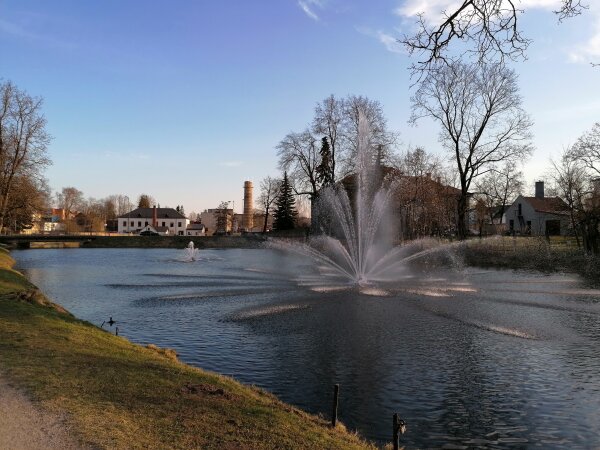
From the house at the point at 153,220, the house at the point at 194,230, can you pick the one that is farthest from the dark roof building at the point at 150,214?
the house at the point at 194,230

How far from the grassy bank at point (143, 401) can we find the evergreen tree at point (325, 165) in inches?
2060

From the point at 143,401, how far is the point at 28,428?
157cm

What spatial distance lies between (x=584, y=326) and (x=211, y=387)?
42.9 feet

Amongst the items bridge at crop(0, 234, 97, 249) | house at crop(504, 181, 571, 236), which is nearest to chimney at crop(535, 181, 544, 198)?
house at crop(504, 181, 571, 236)

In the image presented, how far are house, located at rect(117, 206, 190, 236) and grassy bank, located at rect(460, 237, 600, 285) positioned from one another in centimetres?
10798

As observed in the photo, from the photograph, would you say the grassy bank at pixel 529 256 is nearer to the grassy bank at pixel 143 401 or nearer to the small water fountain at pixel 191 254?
the small water fountain at pixel 191 254

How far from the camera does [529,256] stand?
37406 mm

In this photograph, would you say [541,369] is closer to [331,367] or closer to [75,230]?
[331,367]

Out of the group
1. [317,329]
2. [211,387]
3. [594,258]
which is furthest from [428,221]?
[211,387]

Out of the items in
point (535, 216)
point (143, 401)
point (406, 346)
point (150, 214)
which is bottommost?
point (406, 346)

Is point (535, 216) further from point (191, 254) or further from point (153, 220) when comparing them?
point (153, 220)

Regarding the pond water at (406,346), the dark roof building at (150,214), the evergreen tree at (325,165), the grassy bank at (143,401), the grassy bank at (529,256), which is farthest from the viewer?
the dark roof building at (150,214)

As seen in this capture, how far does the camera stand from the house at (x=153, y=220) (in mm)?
141625

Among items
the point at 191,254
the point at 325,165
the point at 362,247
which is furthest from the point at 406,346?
the point at 325,165
